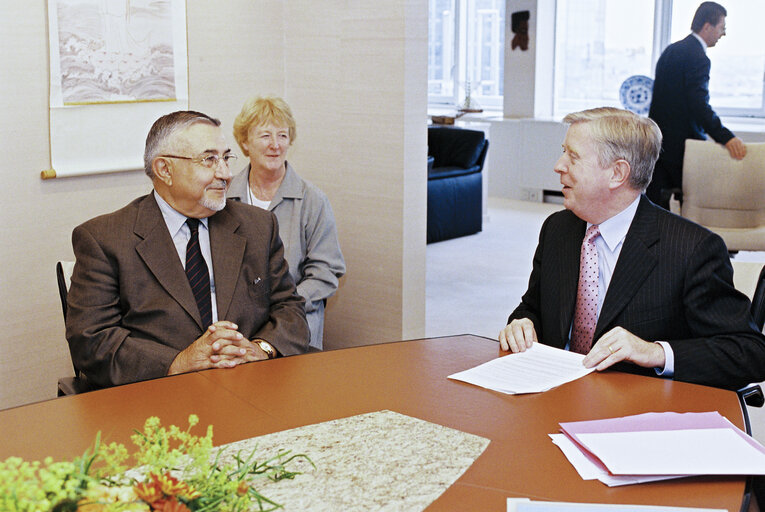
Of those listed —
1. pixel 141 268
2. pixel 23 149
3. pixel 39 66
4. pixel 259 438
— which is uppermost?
pixel 39 66

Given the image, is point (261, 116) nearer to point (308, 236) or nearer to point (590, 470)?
point (308, 236)

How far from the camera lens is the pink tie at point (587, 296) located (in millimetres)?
2721

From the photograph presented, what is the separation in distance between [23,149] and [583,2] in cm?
867

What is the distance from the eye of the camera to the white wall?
3707mm

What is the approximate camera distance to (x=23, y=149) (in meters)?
3.68

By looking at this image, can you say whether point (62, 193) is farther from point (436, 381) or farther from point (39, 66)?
point (436, 381)

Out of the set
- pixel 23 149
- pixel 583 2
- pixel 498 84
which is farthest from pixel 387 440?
pixel 498 84

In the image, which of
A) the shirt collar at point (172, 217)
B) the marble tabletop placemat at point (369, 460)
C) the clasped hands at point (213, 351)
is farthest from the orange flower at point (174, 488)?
the shirt collar at point (172, 217)

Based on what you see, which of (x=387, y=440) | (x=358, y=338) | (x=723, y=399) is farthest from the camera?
(x=358, y=338)

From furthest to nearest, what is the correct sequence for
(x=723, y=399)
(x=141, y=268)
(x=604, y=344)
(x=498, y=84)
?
(x=498, y=84) < (x=141, y=268) < (x=604, y=344) < (x=723, y=399)

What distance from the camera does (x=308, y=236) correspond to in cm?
396

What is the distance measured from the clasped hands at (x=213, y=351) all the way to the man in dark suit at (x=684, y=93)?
4778 millimetres

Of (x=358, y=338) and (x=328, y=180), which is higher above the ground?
(x=328, y=180)

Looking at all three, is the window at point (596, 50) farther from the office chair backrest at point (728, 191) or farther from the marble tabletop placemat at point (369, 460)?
the marble tabletop placemat at point (369, 460)
